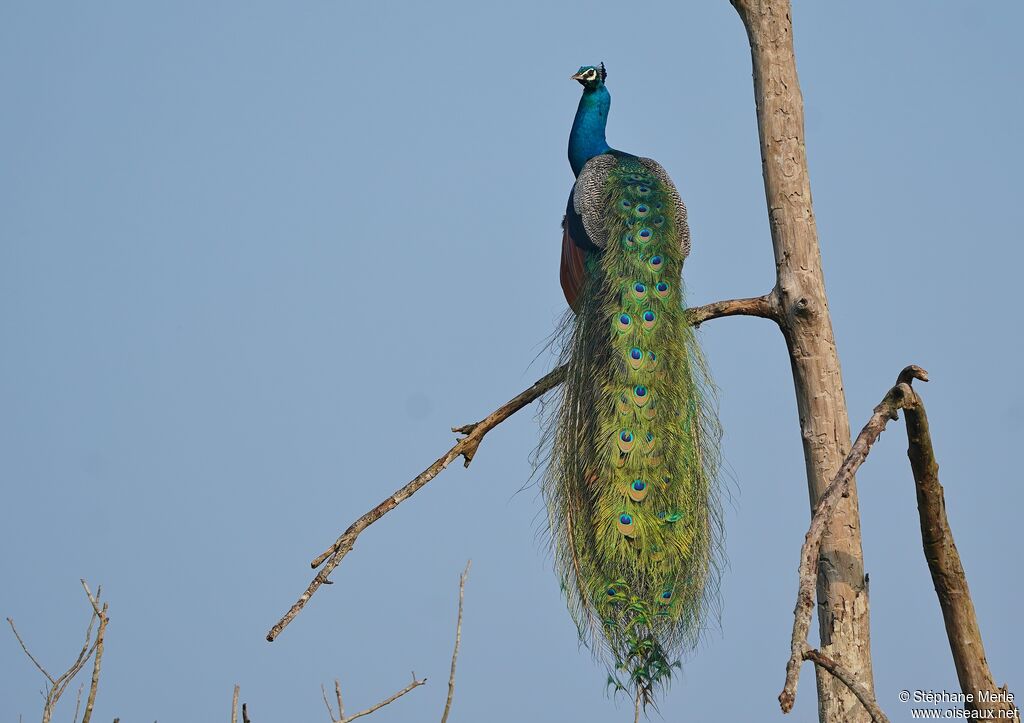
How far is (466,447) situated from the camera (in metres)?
6.55

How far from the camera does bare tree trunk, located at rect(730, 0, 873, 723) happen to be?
19.4ft

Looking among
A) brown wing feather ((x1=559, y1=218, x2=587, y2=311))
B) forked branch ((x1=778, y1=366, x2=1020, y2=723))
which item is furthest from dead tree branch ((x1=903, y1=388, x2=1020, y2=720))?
brown wing feather ((x1=559, y1=218, x2=587, y2=311))

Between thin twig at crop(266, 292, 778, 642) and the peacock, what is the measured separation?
343 mm

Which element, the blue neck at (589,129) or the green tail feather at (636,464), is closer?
the green tail feather at (636,464)

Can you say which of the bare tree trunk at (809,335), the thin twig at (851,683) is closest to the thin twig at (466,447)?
the bare tree trunk at (809,335)

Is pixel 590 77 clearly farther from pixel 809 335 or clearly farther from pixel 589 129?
pixel 809 335

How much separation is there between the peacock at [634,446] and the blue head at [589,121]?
5.16ft

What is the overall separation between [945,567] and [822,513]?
105cm

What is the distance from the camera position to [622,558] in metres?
6.71

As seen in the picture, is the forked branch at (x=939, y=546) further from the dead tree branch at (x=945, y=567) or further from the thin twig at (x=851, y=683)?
the thin twig at (x=851, y=683)

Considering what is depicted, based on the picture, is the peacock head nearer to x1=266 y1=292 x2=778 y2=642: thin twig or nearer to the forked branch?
x1=266 y1=292 x2=778 y2=642: thin twig

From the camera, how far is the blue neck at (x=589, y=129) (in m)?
9.80

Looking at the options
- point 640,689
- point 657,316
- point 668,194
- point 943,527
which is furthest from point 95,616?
point 668,194

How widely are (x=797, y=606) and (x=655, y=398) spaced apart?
10.7ft
